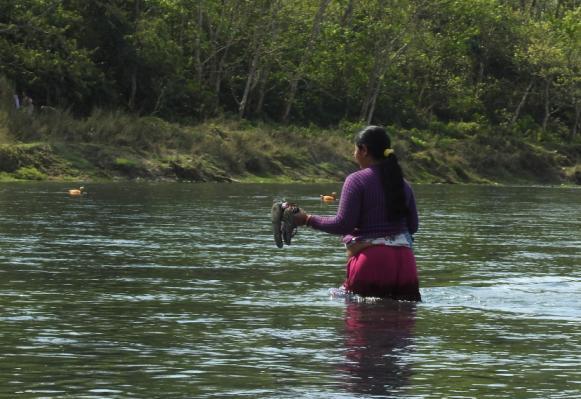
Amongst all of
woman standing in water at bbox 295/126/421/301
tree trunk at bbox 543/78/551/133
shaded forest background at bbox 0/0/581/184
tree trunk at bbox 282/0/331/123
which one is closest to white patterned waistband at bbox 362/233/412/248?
woman standing in water at bbox 295/126/421/301

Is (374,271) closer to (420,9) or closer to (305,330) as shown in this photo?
(305,330)

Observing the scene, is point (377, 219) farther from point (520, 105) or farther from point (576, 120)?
point (576, 120)

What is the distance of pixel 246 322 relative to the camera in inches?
519

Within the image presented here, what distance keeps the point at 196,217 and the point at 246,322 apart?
671 inches

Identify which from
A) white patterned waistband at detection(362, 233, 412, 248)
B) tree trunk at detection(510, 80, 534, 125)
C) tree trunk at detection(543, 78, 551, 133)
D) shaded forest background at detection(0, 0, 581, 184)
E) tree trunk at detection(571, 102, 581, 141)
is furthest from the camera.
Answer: tree trunk at detection(571, 102, 581, 141)

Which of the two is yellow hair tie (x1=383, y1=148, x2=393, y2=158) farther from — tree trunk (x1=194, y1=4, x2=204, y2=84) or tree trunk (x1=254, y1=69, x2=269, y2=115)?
tree trunk (x1=254, y1=69, x2=269, y2=115)

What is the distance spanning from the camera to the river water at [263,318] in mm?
9938

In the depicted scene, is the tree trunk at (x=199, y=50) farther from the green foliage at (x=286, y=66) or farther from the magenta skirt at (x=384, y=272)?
the magenta skirt at (x=384, y=272)

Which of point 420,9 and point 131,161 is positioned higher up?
point 420,9

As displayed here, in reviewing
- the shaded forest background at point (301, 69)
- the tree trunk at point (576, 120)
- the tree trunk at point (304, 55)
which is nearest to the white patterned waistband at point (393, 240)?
the shaded forest background at point (301, 69)

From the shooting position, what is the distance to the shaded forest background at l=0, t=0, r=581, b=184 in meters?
57.2

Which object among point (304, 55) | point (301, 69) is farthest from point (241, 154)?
point (304, 55)

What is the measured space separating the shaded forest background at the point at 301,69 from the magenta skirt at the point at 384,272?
37300 mm

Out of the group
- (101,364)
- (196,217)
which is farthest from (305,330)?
(196,217)
